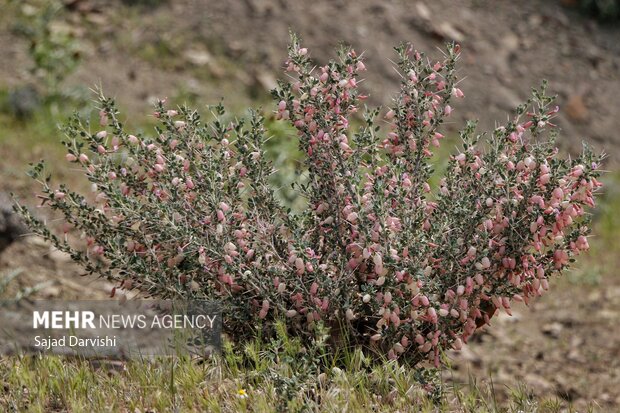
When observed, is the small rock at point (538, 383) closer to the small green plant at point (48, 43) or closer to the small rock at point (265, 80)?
the small rock at point (265, 80)

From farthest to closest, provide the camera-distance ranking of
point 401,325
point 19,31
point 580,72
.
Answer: point 580,72
point 19,31
point 401,325

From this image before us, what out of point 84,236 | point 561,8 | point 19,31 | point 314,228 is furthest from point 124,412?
point 561,8

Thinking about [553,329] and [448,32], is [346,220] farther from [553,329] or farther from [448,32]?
[448,32]

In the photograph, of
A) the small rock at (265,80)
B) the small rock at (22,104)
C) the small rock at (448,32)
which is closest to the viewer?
the small rock at (22,104)

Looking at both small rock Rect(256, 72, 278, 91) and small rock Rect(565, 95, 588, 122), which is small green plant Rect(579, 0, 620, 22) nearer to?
small rock Rect(565, 95, 588, 122)

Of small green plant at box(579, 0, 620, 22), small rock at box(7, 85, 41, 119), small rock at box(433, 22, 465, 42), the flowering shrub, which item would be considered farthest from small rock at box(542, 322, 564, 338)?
small green plant at box(579, 0, 620, 22)

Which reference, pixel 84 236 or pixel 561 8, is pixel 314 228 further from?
pixel 561 8

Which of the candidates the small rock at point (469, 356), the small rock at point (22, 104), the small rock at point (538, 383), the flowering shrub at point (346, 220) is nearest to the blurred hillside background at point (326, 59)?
the small rock at point (22, 104)

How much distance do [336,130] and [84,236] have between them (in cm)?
114

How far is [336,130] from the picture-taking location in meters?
3.69

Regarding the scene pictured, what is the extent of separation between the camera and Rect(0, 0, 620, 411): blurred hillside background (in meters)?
6.84

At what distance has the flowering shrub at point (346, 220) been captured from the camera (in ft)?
11.6

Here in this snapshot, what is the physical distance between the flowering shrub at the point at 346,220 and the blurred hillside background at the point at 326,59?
8.41ft

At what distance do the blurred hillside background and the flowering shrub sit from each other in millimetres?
2562
